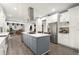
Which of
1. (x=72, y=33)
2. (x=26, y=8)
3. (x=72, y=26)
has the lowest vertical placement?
(x=72, y=33)

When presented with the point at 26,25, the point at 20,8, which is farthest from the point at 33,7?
the point at 26,25

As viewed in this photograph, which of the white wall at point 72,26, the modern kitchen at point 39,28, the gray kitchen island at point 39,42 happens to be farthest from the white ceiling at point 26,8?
the gray kitchen island at point 39,42

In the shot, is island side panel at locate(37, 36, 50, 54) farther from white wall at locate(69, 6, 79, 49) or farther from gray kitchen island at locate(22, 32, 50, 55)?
white wall at locate(69, 6, 79, 49)

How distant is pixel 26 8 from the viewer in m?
1.53

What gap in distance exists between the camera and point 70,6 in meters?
1.49

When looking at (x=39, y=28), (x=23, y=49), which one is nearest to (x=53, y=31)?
(x=39, y=28)

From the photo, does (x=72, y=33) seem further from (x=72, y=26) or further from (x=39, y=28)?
(x=39, y=28)

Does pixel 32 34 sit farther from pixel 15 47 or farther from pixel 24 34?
pixel 15 47

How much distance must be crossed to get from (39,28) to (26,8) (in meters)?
0.39

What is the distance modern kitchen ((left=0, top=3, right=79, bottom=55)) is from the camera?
151 centimetres

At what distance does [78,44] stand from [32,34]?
0.76 m

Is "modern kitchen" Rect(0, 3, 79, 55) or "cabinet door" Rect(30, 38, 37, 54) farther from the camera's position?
"cabinet door" Rect(30, 38, 37, 54)

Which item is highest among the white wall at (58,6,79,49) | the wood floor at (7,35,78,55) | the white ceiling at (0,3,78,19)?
the white ceiling at (0,3,78,19)

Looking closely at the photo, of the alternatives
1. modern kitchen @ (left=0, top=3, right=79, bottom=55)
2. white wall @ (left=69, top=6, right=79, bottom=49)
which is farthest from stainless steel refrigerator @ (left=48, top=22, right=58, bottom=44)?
white wall @ (left=69, top=6, right=79, bottom=49)
